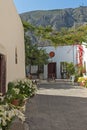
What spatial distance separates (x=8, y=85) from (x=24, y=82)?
2.20 m

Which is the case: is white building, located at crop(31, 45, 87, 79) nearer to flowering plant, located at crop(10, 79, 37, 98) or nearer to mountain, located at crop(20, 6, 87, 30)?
flowering plant, located at crop(10, 79, 37, 98)

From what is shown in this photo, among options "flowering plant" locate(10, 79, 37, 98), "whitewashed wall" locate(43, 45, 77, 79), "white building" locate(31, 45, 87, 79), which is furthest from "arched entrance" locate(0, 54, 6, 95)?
"whitewashed wall" locate(43, 45, 77, 79)

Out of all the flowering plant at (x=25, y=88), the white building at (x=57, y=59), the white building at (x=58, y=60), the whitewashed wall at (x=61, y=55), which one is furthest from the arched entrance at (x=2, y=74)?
the whitewashed wall at (x=61, y=55)

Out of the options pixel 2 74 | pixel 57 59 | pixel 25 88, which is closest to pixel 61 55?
pixel 57 59

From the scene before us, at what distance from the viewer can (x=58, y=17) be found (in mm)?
79562

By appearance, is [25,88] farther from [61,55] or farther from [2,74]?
[61,55]

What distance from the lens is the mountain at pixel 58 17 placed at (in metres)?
77.8

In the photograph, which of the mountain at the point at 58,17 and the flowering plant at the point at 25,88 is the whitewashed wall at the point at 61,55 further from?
the mountain at the point at 58,17

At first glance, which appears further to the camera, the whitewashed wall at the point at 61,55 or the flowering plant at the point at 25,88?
the whitewashed wall at the point at 61,55

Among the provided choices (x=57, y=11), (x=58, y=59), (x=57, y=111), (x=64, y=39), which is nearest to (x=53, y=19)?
(x=57, y=11)

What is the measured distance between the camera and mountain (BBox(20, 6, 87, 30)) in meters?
77.8

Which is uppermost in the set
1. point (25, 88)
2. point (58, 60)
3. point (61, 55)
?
point (61, 55)

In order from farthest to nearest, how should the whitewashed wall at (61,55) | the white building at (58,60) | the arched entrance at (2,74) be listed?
the whitewashed wall at (61,55)
the white building at (58,60)
the arched entrance at (2,74)

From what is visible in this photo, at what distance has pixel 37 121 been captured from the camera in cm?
954
